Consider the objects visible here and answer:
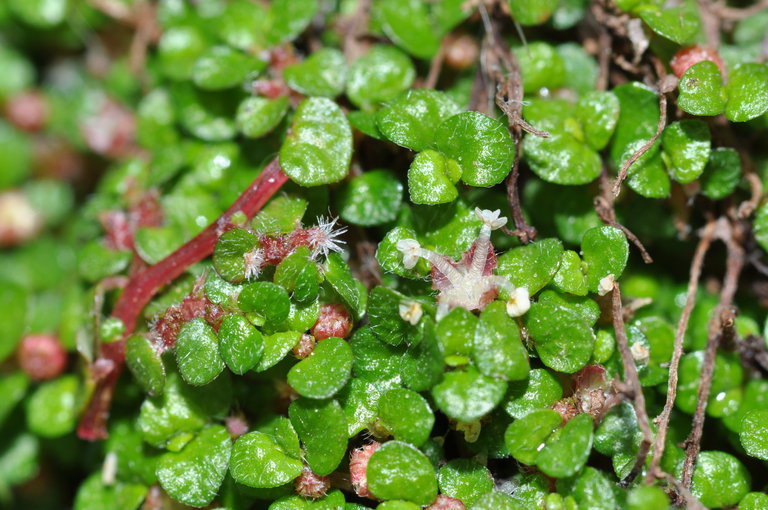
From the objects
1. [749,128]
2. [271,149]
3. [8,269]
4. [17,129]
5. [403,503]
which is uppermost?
[749,128]

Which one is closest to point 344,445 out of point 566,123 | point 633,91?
point 566,123

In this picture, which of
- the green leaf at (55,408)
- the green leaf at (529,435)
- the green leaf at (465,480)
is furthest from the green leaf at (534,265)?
the green leaf at (55,408)

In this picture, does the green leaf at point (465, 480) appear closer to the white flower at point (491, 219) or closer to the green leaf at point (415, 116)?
the white flower at point (491, 219)

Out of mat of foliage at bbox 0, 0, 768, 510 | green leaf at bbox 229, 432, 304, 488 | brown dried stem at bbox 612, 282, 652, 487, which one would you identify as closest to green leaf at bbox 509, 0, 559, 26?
mat of foliage at bbox 0, 0, 768, 510

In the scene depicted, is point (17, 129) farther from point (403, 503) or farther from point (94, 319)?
point (403, 503)

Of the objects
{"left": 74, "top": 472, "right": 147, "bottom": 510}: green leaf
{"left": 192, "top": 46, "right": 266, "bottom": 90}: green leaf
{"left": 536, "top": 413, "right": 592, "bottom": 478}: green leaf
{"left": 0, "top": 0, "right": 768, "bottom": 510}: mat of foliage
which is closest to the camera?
{"left": 536, "top": 413, "right": 592, "bottom": 478}: green leaf

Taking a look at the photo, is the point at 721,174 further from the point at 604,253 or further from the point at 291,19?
the point at 291,19

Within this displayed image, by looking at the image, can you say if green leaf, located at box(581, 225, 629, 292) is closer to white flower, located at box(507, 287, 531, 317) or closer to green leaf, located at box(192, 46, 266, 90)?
white flower, located at box(507, 287, 531, 317)
